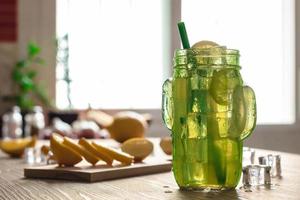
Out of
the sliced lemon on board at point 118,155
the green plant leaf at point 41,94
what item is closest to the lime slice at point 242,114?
the sliced lemon on board at point 118,155

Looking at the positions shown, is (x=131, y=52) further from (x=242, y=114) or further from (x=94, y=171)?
(x=242, y=114)

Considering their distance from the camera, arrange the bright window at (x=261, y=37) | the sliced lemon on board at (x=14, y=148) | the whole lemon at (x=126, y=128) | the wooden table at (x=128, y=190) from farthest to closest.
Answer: the bright window at (x=261, y=37) → the whole lemon at (x=126, y=128) → the sliced lemon on board at (x=14, y=148) → the wooden table at (x=128, y=190)

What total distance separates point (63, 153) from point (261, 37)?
3.37 m

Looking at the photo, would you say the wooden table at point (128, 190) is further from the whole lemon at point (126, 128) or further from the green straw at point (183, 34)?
the whole lemon at point (126, 128)

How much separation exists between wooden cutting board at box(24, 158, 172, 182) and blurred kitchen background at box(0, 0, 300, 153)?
98.6 inches

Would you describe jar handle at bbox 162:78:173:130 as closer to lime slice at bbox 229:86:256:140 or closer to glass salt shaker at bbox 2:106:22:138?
lime slice at bbox 229:86:256:140

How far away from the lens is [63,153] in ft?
3.24

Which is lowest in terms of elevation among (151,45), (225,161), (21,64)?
(225,161)

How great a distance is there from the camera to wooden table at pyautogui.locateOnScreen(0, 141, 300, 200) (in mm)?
726

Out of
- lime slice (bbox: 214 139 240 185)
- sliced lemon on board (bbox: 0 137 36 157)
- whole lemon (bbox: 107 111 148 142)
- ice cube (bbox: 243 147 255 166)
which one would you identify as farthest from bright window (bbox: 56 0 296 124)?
lime slice (bbox: 214 139 240 185)

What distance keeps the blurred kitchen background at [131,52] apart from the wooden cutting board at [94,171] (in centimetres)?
250

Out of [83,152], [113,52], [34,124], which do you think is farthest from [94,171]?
[113,52]

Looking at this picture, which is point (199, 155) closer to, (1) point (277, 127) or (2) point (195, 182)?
(2) point (195, 182)

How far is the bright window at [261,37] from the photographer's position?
4.13 metres
